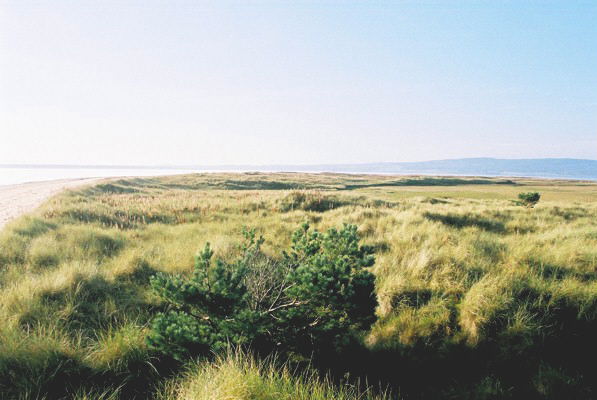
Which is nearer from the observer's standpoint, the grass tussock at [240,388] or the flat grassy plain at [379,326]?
the grass tussock at [240,388]

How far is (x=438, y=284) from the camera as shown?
514cm

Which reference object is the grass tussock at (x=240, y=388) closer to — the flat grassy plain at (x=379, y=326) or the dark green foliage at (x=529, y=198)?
the flat grassy plain at (x=379, y=326)

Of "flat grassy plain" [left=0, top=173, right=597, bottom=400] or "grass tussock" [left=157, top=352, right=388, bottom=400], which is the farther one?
"flat grassy plain" [left=0, top=173, right=597, bottom=400]

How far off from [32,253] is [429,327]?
770 cm

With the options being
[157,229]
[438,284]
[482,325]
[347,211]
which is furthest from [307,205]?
[482,325]

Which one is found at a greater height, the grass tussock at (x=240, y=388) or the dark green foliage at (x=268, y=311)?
the dark green foliage at (x=268, y=311)

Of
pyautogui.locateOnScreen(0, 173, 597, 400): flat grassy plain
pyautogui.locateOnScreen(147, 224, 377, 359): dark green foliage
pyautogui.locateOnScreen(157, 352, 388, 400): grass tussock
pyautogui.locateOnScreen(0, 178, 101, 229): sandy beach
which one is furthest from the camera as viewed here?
pyautogui.locateOnScreen(0, 178, 101, 229): sandy beach

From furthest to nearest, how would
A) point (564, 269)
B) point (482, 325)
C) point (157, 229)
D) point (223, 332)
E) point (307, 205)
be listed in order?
point (307, 205)
point (157, 229)
point (564, 269)
point (482, 325)
point (223, 332)

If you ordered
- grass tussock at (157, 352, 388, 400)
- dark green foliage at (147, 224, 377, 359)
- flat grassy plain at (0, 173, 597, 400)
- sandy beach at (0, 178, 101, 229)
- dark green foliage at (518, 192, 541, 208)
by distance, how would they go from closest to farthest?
grass tussock at (157, 352, 388, 400)
flat grassy plain at (0, 173, 597, 400)
dark green foliage at (147, 224, 377, 359)
sandy beach at (0, 178, 101, 229)
dark green foliage at (518, 192, 541, 208)

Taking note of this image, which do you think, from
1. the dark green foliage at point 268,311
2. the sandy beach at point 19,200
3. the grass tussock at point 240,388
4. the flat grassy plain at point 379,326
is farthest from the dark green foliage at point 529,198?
the sandy beach at point 19,200

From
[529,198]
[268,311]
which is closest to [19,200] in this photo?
[268,311]

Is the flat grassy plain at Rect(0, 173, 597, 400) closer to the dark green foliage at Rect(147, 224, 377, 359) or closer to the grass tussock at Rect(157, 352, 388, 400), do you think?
the grass tussock at Rect(157, 352, 388, 400)

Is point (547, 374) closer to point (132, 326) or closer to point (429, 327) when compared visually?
point (429, 327)

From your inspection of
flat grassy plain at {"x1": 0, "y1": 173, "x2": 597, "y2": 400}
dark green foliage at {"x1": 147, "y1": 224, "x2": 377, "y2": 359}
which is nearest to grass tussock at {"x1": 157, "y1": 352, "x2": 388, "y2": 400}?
flat grassy plain at {"x1": 0, "y1": 173, "x2": 597, "y2": 400}
